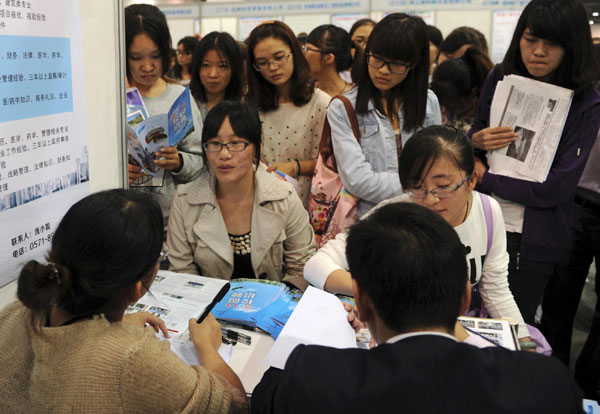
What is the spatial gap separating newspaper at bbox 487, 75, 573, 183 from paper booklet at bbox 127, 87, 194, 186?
47.4 inches

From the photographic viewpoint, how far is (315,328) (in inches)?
51.6

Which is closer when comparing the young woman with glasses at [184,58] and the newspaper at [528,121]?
the newspaper at [528,121]

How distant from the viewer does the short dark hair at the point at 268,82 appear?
8.09ft


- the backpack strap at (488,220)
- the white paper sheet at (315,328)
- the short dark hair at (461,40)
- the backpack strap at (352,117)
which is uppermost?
the short dark hair at (461,40)

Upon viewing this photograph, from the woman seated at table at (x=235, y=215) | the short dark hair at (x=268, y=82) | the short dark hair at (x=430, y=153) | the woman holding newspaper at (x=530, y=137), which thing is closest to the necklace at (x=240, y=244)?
the woman seated at table at (x=235, y=215)

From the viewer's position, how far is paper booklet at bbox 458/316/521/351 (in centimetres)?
132

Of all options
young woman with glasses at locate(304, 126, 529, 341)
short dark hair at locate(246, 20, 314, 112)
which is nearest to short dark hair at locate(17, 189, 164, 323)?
young woman with glasses at locate(304, 126, 529, 341)

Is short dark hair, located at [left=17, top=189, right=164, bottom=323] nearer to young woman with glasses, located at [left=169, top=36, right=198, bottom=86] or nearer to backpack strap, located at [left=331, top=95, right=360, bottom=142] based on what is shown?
backpack strap, located at [left=331, top=95, right=360, bottom=142]

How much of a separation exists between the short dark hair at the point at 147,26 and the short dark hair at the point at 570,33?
1.45 meters

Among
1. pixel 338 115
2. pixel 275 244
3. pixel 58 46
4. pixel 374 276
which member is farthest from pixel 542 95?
pixel 58 46

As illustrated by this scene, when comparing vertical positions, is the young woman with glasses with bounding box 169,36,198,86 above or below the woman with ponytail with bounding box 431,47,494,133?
above

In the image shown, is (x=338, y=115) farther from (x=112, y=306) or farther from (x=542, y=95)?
(x=112, y=306)

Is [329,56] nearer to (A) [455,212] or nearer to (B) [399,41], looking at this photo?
(B) [399,41]

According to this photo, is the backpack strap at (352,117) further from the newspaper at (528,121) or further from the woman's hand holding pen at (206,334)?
the woman's hand holding pen at (206,334)
